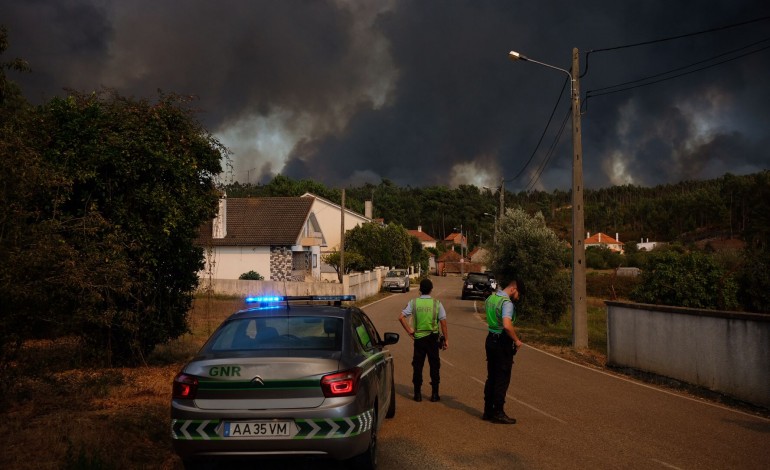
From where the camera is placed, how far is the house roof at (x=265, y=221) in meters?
44.6

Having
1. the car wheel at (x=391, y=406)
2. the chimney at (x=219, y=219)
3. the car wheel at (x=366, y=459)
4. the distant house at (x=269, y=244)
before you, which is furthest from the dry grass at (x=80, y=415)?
the distant house at (x=269, y=244)

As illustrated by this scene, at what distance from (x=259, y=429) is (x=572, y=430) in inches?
174

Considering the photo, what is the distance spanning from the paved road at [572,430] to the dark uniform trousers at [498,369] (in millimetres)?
348

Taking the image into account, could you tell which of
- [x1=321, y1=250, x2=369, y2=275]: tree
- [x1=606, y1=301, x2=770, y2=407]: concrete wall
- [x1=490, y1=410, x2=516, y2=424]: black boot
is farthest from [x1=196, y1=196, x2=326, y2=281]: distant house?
[x1=490, y1=410, x2=516, y2=424]: black boot

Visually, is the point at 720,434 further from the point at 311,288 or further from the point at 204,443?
the point at 311,288

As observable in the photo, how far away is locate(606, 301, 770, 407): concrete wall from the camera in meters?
9.91

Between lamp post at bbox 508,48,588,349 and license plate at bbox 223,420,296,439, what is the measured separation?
538 inches

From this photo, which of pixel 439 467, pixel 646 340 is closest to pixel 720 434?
pixel 439 467

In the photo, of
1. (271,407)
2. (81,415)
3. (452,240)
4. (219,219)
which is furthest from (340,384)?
(452,240)

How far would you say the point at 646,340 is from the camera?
44.2ft

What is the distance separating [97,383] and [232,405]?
5279 millimetres

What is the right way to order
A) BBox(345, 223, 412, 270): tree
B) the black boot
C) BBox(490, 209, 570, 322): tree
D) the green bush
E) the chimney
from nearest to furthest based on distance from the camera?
the black boot, the chimney, BBox(490, 209, 570, 322): tree, the green bush, BBox(345, 223, 412, 270): tree

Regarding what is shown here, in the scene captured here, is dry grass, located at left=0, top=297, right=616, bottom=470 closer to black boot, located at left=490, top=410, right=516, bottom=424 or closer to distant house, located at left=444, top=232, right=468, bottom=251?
black boot, located at left=490, top=410, right=516, bottom=424

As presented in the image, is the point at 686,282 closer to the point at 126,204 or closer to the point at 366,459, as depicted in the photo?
the point at 126,204
